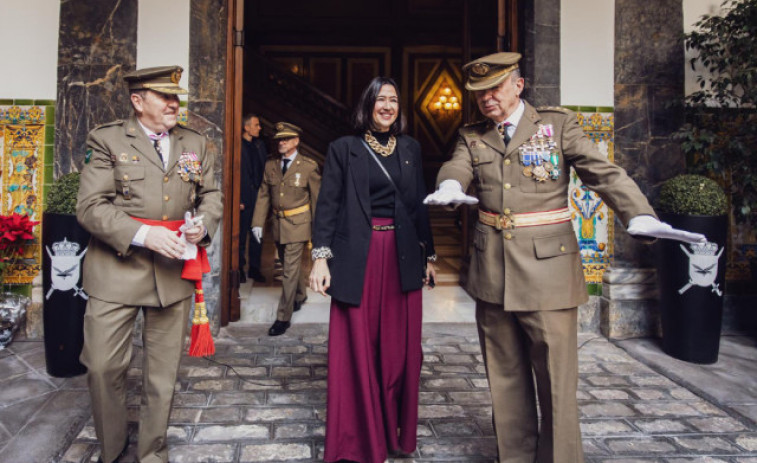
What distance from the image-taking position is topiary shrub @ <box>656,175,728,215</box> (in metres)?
4.36

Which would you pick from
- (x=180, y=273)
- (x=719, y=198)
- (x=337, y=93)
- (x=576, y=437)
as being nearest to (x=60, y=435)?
(x=180, y=273)

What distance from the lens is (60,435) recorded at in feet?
9.88

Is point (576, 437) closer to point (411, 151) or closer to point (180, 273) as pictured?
point (411, 151)

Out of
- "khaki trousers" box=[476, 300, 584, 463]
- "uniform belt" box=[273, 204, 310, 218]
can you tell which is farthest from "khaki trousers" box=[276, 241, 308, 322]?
"khaki trousers" box=[476, 300, 584, 463]

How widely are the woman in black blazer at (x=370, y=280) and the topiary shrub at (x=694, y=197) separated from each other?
2.64m

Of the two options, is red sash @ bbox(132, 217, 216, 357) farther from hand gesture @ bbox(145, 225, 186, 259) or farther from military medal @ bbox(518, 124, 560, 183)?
military medal @ bbox(518, 124, 560, 183)

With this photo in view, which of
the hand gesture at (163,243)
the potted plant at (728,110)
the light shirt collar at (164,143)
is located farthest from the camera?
the potted plant at (728,110)

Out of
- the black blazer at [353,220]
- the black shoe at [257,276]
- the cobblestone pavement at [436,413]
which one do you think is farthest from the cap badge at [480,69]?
the black shoe at [257,276]

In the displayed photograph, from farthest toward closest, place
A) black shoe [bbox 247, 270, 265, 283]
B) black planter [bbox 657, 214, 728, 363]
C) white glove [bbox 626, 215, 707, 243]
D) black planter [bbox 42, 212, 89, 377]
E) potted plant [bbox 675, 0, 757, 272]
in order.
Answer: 1. black shoe [bbox 247, 270, 265, 283]
2. potted plant [bbox 675, 0, 757, 272]
3. black planter [bbox 657, 214, 728, 363]
4. black planter [bbox 42, 212, 89, 377]
5. white glove [bbox 626, 215, 707, 243]

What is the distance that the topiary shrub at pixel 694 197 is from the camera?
14.3 ft

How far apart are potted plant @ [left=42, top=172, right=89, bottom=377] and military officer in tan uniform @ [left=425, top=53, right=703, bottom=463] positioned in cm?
280

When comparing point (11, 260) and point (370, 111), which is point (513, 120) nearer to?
point (370, 111)

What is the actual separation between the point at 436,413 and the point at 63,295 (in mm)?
2642

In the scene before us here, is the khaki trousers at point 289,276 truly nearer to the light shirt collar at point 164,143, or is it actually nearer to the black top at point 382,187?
the black top at point 382,187
